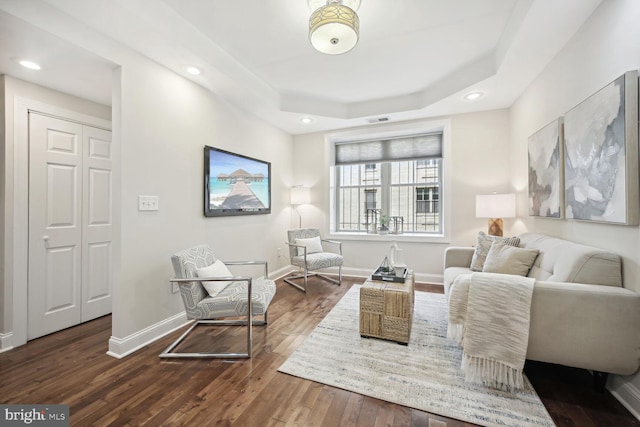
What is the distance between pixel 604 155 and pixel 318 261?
293cm

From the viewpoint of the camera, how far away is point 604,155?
1704 millimetres

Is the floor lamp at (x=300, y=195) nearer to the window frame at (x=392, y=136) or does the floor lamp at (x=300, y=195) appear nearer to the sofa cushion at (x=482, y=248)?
the window frame at (x=392, y=136)

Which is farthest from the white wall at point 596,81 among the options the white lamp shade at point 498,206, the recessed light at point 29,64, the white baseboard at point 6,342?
the white baseboard at point 6,342

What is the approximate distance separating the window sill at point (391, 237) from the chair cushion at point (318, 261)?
67 centimetres

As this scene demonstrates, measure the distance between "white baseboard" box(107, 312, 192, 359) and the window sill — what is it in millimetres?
2658

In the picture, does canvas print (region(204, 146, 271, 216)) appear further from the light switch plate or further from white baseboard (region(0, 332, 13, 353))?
white baseboard (region(0, 332, 13, 353))

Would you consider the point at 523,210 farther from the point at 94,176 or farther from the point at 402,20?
the point at 94,176

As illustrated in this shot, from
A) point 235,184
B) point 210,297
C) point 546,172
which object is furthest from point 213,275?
point 546,172

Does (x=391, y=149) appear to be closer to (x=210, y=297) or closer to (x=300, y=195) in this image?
(x=300, y=195)

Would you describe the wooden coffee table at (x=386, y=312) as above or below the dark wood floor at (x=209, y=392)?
above

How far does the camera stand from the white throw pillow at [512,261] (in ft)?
7.29

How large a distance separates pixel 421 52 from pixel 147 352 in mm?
3734

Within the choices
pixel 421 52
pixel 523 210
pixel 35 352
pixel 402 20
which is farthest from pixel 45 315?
pixel 523 210

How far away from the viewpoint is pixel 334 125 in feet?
14.2
